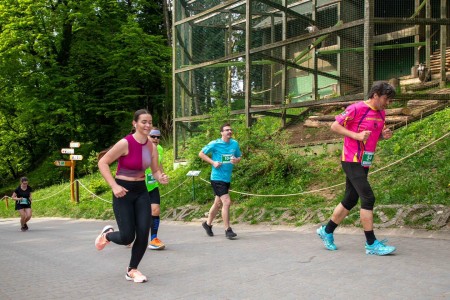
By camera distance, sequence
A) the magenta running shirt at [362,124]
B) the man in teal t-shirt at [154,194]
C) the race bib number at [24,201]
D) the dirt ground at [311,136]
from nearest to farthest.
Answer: the magenta running shirt at [362,124] < the man in teal t-shirt at [154,194] < the dirt ground at [311,136] < the race bib number at [24,201]

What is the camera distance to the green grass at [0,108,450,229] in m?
9.08

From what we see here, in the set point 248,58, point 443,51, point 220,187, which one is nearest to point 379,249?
point 220,187

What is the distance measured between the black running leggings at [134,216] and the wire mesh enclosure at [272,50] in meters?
8.14

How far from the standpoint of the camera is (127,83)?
30453mm

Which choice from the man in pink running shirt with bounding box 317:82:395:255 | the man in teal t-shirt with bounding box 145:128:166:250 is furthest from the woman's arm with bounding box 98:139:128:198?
the man in teal t-shirt with bounding box 145:128:166:250

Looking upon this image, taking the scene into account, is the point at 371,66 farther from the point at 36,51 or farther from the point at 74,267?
Result: the point at 36,51

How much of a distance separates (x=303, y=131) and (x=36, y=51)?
1853 cm

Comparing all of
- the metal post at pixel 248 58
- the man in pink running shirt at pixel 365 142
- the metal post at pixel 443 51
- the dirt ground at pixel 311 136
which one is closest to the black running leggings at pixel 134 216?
the man in pink running shirt at pixel 365 142

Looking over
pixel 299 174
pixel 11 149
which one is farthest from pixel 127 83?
pixel 299 174

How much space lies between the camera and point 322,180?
11.5 metres

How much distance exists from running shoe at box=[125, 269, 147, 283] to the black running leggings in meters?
0.16

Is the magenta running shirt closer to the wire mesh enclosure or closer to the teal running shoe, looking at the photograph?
the teal running shoe

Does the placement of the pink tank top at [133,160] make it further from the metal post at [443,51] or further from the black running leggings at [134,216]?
the metal post at [443,51]

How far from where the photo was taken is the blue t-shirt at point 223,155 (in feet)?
30.1
